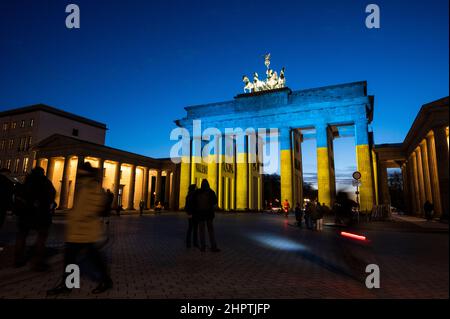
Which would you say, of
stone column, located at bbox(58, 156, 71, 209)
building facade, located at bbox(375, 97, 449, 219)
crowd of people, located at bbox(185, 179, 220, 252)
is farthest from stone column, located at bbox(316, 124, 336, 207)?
stone column, located at bbox(58, 156, 71, 209)

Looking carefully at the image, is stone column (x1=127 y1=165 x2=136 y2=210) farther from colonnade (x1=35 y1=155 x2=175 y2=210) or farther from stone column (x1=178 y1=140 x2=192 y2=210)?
stone column (x1=178 y1=140 x2=192 y2=210)

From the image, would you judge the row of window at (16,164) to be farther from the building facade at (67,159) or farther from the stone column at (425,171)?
the stone column at (425,171)

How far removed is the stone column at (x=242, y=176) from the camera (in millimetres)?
41500

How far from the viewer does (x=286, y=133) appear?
39031 millimetres

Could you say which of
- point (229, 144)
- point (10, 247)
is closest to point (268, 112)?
point (229, 144)

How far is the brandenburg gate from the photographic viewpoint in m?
35.7

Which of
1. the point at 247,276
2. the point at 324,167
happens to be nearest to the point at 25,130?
the point at 324,167

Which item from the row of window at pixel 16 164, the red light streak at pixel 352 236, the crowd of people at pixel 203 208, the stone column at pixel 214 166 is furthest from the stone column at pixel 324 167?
the row of window at pixel 16 164

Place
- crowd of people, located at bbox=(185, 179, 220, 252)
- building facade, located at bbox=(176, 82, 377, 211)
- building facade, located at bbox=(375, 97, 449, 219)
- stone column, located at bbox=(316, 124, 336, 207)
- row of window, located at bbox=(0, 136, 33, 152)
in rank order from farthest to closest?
1. row of window, located at bbox=(0, 136, 33, 152)
2. stone column, located at bbox=(316, 124, 336, 207)
3. building facade, located at bbox=(176, 82, 377, 211)
4. building facade, located at bbox=(375, 97, 449, 219)
5. crowd of people, located at bbox=(185, 179, 220, 252)

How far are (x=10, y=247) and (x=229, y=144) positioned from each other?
36.9 m

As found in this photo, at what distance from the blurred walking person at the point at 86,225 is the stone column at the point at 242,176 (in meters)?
37.2

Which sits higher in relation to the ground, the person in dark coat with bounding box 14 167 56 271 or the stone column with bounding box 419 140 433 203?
the stone column with bounding box 419 140 433 203

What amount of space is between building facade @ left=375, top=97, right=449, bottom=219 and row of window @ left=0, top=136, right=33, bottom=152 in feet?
195
